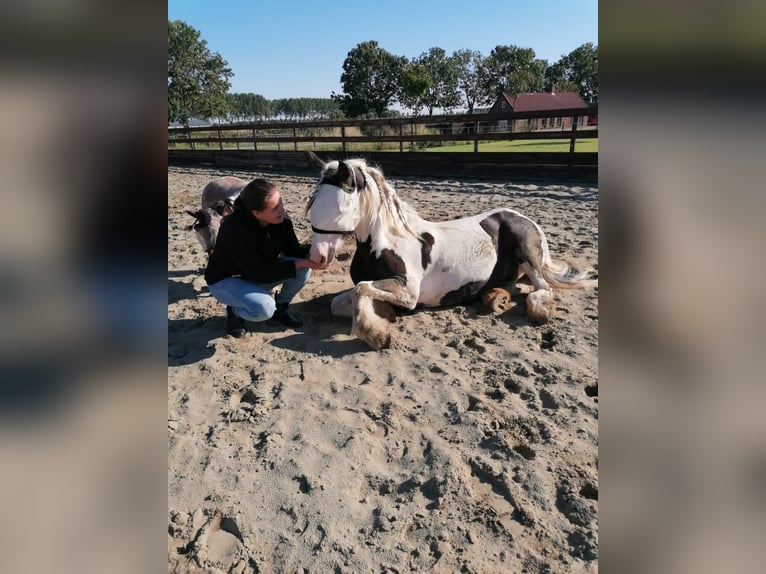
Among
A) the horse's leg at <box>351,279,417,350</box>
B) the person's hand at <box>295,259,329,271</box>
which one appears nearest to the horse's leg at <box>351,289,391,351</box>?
the horse's leg at <box>351,279,417,350</box>

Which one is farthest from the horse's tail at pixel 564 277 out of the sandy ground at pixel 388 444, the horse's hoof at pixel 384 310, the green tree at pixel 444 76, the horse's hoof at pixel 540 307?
the green tree at pixel 444 76

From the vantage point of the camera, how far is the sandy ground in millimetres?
1709

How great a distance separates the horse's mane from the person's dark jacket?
2.07ft

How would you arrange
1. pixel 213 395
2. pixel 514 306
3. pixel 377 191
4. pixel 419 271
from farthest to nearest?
pixel 514 306 < pixel 419 271 < pixel 377 191 < pixel 213 395

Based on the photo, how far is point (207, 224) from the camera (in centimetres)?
424

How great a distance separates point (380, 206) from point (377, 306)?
0.68m

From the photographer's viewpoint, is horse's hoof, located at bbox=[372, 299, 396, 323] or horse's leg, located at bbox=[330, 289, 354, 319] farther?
horse's leg, located at bbox=[330, 289, 354, 319]

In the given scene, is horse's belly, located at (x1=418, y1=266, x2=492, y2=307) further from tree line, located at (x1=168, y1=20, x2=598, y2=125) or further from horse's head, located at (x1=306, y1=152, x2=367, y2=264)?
tree line, located at (x1=168, y1=20, x2=598, y2=125)

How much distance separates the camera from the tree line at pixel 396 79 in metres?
35.2
